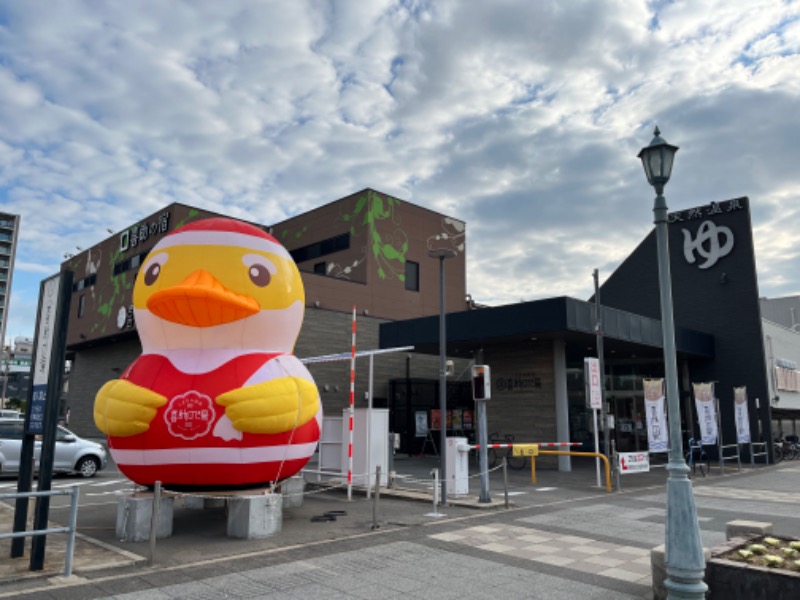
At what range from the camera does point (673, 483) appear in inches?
229

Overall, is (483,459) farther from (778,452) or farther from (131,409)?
(778,452)

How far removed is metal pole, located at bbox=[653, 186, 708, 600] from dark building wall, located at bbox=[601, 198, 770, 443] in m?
23.7

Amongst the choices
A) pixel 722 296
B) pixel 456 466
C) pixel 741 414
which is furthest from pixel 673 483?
pixel 722 296

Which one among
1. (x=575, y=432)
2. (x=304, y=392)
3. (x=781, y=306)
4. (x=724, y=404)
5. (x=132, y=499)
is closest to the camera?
(x=132, y=499)

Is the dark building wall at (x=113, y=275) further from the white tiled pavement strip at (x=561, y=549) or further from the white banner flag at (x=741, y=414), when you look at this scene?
the white banner flag at (x=741, y=414)

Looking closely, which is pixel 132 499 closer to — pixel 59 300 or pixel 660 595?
pixel 59 300

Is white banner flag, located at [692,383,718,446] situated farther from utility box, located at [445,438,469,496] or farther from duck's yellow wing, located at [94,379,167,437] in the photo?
duck's yellow wing, located at [94,379,167,437]

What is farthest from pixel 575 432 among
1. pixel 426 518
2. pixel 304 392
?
pixel 304 392

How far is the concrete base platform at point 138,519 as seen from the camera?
8508 mm

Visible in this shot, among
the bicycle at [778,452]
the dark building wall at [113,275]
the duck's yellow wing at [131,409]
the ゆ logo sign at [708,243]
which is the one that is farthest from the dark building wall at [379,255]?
the duck's yellow wing at [131,409]

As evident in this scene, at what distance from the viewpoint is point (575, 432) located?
2450 cm

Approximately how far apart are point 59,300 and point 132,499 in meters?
3.04

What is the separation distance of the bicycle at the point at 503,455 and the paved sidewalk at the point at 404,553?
8.29m

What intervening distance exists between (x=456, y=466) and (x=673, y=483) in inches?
296
